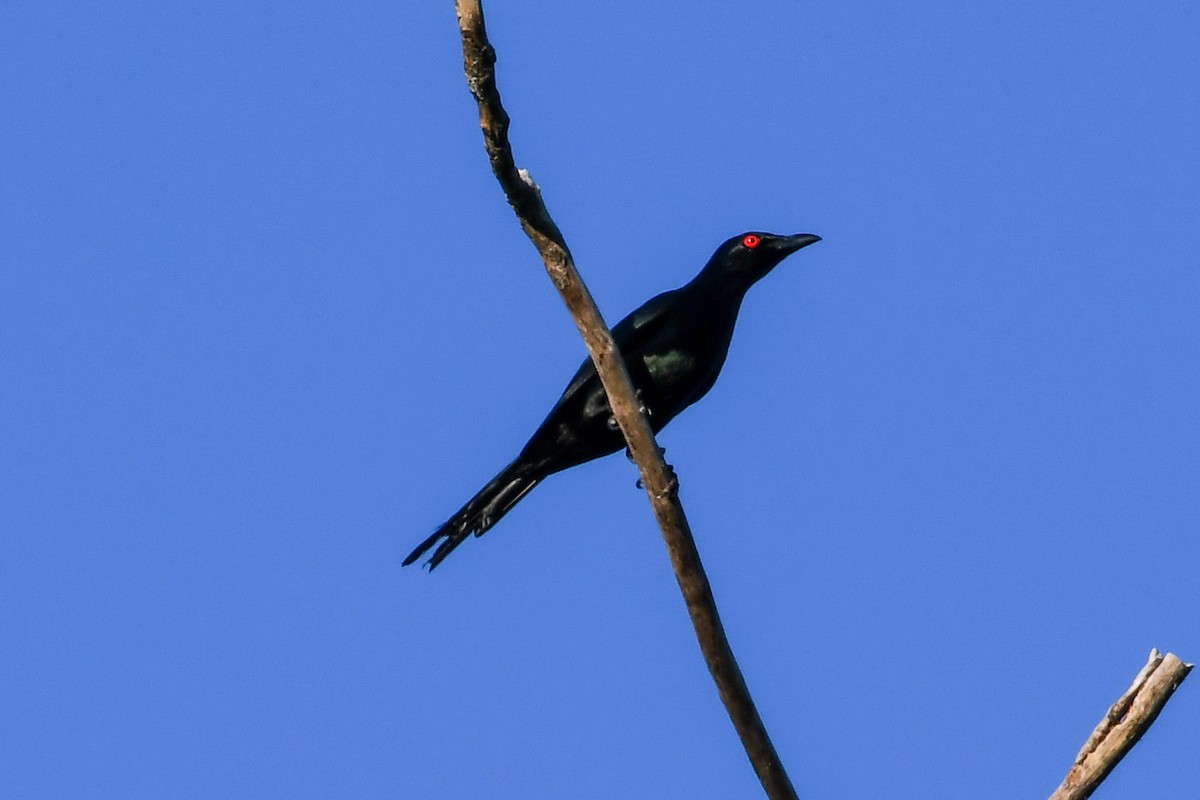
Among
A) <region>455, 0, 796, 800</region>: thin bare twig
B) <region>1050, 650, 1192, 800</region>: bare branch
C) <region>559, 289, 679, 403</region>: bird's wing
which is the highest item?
<region>559, 289, 679, 403</region>: bird's wing

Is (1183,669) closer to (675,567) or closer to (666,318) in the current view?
(675,567)

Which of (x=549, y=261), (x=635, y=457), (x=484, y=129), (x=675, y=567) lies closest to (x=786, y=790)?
(x=675, y=567)

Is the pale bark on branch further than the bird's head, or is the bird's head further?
the bird's head

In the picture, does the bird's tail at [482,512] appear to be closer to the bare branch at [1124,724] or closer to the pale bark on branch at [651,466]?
the pale bark on branch at [651,466]

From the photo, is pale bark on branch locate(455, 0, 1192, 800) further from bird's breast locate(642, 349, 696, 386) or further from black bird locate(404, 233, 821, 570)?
bird's breast locate(642, 349, 696, 386)

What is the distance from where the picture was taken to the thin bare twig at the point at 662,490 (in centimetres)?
537

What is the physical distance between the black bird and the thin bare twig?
6.22 ft

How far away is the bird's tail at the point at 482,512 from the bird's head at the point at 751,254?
4.64ft

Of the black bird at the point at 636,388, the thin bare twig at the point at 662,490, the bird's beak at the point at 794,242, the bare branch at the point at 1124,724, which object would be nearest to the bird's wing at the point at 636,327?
the black bird at the point at 636,388

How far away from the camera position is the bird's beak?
840 cm

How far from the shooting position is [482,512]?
7629mm

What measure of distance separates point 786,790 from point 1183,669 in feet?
4.48

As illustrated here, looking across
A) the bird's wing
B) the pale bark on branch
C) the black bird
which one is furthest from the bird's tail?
the pale bark on branch

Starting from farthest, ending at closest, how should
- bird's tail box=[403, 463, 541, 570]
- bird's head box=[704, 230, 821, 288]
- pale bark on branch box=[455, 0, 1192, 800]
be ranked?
bird's head box=[704, 230, 821, 288], bird's tail box=[403, 463, 541, 570], pale bark on branch box=[455, 0, 1192, 800]
